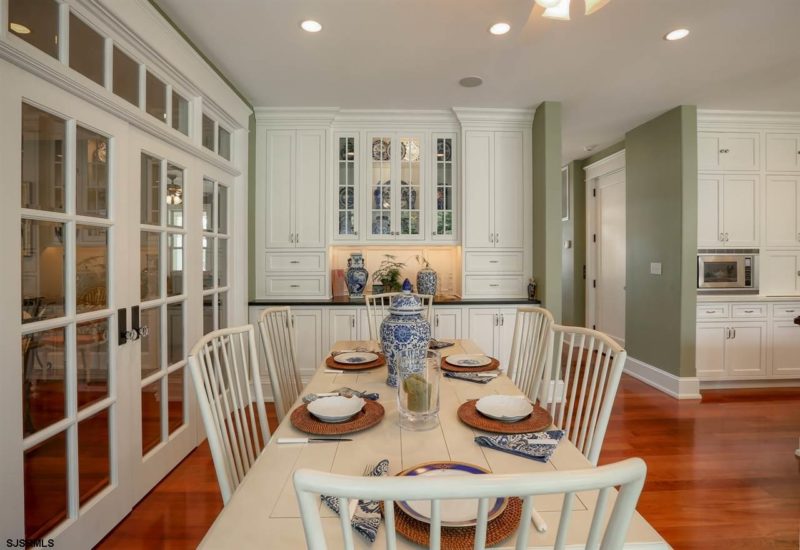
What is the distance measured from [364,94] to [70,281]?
103 inches

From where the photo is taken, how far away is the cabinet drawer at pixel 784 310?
395 centimetres

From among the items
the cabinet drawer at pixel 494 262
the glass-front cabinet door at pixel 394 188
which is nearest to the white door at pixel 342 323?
the glass-front cabinet door at pixel 394 188

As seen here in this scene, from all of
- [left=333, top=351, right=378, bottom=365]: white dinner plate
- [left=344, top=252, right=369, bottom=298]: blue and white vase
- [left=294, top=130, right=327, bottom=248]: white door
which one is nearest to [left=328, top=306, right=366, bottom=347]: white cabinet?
[left=344, top=252, right=369, bottom=298]: blue and white vase

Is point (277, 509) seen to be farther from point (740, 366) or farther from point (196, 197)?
point (740, 366)

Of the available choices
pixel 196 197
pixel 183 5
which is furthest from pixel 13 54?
pixel 196 197

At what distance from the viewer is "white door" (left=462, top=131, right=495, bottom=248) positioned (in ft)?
12.8

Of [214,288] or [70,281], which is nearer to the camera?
[70,281]

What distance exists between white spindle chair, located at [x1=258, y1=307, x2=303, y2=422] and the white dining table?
40 centimetres

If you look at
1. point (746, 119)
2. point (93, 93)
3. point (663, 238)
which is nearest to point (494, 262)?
point (663, 238)

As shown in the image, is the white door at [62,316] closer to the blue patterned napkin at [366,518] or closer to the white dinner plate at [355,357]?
the white dinner plate at [355,357]

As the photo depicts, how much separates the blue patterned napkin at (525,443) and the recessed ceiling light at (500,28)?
92.2 inches

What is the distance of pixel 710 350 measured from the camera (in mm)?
3943

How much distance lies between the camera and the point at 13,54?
1.41m

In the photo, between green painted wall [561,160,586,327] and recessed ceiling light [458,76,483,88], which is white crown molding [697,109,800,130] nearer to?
green painted wall [561,160,586,327]
